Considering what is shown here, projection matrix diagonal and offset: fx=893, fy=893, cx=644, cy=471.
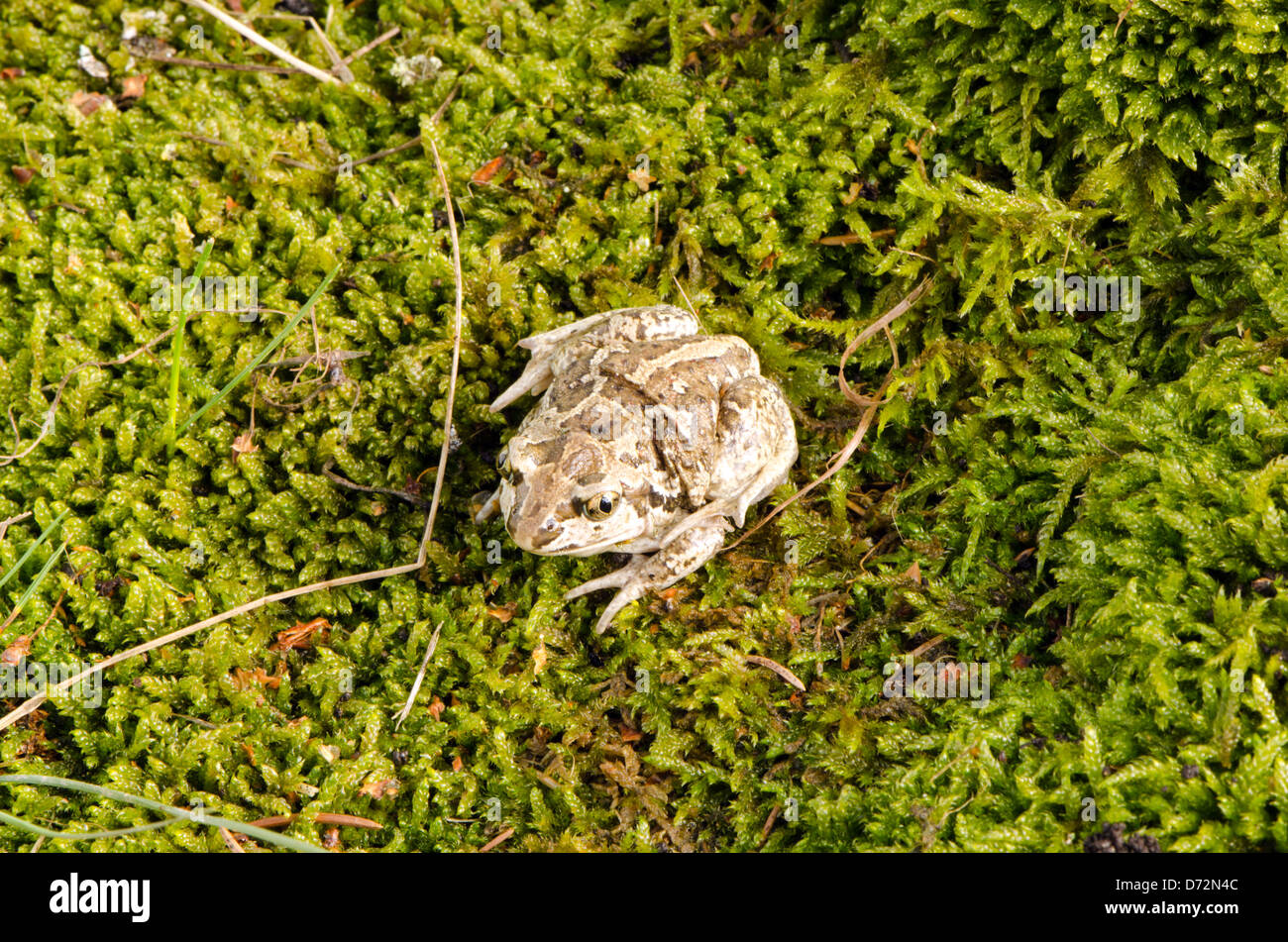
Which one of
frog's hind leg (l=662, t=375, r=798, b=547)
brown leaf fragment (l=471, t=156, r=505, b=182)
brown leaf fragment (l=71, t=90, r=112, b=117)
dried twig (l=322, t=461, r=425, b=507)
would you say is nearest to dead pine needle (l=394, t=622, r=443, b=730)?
dried twig (l=322, t=461, r=425, b=507)

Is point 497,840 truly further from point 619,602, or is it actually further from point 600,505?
point 600,505

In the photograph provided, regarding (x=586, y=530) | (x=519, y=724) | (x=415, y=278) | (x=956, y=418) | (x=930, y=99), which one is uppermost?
(x=930, y=99)

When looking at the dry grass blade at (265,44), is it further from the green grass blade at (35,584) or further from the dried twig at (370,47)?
the green grass blade at (35,584)

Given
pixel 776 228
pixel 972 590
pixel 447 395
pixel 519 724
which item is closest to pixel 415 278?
pixel 447 395

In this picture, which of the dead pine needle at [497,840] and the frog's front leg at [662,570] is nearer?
the dead pine needle at [497,840]

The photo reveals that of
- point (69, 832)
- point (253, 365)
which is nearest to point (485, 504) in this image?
point (253, 365)

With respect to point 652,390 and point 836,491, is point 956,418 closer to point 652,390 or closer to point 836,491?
point 836,491

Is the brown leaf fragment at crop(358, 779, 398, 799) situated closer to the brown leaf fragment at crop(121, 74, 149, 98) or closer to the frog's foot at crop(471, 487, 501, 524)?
the frog's foot at crop(471, 487, 501, 524)

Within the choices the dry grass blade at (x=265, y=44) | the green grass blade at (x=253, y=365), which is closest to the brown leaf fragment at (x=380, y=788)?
the green grass blade at (x=253, y=365)
